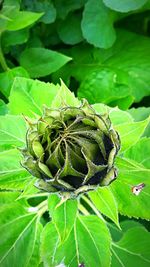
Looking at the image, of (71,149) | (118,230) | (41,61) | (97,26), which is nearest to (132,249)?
(118,230)

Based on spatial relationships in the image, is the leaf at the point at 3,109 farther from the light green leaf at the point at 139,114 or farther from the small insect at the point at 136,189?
the small insect at the point at 136,189

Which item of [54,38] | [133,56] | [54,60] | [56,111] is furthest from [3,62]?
[56,111]

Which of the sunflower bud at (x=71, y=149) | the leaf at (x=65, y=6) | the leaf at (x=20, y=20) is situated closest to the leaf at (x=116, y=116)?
the sunflower bud at (x=71, y=149)

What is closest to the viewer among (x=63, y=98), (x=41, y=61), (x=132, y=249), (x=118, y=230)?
(x=63, y=98)

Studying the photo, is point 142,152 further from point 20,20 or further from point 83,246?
point 20,20

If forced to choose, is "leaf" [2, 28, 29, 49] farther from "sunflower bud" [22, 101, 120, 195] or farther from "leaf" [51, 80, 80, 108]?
"sunflower bud" [22, 101, 120, 195]
